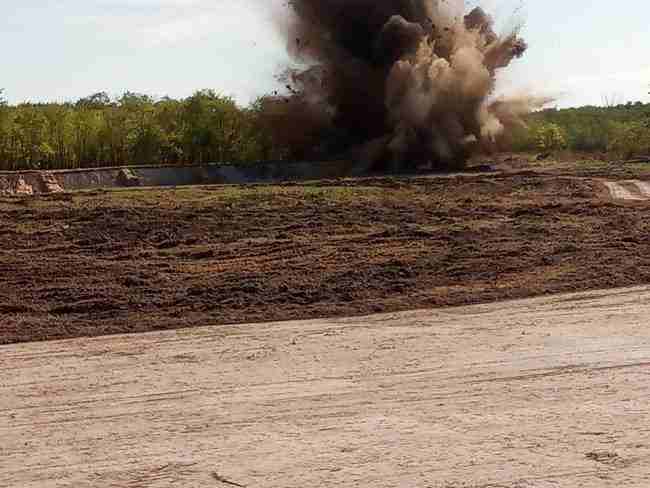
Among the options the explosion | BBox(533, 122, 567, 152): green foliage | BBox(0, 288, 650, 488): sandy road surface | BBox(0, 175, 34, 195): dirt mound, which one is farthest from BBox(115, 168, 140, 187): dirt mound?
BBox(533, 122, 567, 152): green foliage

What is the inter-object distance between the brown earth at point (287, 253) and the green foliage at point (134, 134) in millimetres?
9799

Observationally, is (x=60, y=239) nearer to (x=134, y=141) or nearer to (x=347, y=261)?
(x=347, y=261)

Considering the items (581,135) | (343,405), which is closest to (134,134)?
(581,135)

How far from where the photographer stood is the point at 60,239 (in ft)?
69.0

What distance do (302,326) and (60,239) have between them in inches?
380

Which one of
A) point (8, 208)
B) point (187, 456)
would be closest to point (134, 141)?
point (8, 208)

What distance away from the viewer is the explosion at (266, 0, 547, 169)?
39156 mm

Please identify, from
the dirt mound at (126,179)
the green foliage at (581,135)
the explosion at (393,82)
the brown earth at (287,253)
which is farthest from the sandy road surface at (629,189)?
the dirt mound at (126,179)

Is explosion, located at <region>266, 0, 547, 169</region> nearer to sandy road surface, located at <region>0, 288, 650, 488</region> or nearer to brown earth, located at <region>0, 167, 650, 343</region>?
brown earth, located at <region>0, 167, 650, 343</region>

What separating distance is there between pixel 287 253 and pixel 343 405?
9.53 meters

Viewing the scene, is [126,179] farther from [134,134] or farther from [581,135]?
[581,135]

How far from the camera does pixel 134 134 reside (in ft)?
134

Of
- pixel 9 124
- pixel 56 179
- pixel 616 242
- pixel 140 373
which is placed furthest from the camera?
pixel 9 124

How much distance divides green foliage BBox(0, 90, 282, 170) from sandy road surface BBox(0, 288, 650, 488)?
89.8 ft
